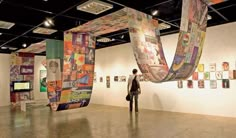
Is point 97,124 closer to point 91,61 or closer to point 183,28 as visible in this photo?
point 91,61

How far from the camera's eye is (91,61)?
799cm

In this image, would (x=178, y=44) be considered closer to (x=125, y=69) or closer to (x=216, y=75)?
(x=216, y=75)

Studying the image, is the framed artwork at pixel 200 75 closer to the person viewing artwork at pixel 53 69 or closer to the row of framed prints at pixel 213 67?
the row of framed prints at pixel 213 67

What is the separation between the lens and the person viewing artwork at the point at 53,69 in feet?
26.4

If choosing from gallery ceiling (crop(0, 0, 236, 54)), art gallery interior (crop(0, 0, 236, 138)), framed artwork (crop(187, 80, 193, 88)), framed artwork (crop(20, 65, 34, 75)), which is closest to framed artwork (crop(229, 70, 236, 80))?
art gallery interior (crop(0, 0, 236, 138))

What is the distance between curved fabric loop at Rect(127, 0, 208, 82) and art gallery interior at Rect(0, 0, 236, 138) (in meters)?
A: 0.04

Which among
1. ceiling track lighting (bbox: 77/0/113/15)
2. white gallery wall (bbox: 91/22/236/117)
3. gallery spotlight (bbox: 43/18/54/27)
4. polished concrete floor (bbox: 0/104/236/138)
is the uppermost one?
ceiling track lighting (bbox: 77/0/113/15)

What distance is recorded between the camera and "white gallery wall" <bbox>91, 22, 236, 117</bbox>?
6.88 meters

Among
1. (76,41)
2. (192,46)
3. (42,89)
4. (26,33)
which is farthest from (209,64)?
(42,89)

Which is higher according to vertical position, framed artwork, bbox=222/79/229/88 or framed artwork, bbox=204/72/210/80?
framed artwork, bbox=204/72/210/80

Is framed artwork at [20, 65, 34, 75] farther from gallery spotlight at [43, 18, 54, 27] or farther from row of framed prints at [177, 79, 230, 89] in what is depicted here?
row of framed prints at [177, 79, 230, 89]

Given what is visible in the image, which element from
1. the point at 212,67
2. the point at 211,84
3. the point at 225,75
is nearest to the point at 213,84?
the point at 211,84

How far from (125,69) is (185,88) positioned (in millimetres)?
3276

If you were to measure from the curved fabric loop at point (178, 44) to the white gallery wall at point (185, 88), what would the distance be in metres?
3.23
